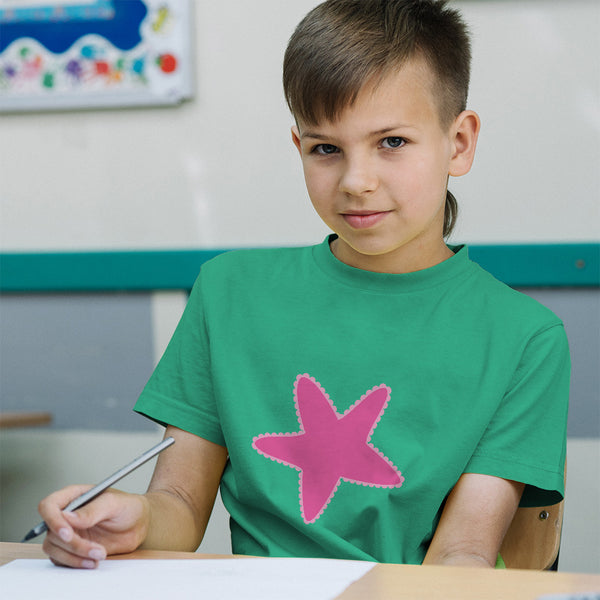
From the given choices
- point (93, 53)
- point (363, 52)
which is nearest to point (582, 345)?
point (363, 52)

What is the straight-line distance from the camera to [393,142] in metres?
0.88

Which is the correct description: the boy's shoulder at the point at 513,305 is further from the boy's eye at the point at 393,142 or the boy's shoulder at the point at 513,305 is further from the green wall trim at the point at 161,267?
the green wall trim at the point at 161,267

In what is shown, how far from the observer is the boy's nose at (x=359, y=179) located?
84 cm

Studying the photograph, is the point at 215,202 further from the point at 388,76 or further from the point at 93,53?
the point at 388,76

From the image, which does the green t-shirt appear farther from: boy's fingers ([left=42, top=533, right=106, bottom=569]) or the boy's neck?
boy's fingers ([left=42, top=533, right=106, bottom=569])

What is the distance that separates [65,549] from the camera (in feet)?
2.21

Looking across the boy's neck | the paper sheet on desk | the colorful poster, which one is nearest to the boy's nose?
the boy's neck

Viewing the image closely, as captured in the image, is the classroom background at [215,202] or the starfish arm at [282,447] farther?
the classroom background at [215,202]

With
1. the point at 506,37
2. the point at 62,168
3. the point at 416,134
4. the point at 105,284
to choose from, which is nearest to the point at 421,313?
the point at 416,134

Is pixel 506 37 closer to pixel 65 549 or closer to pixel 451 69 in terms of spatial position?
pixel 451 69

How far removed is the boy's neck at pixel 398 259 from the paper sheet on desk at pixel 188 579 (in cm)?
42

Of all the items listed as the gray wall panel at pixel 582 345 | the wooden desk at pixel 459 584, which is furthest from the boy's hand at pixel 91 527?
the gray wall panel at pixel 582 345

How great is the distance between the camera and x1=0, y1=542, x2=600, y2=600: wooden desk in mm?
560

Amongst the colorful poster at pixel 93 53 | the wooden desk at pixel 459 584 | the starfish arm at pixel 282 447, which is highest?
the colorful poster at pixel 93 53
